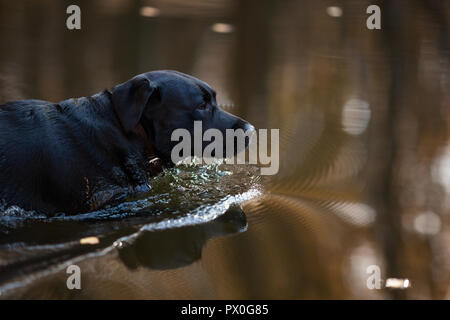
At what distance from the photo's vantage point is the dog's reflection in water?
2.94 m

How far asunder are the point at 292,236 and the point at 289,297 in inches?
31.6

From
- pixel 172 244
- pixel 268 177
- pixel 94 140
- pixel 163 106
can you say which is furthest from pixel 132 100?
pixel 268 177

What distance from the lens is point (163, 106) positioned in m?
3.95

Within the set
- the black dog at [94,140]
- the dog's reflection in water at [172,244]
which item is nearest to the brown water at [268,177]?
Result: the dog's reflection in water at [172,244]

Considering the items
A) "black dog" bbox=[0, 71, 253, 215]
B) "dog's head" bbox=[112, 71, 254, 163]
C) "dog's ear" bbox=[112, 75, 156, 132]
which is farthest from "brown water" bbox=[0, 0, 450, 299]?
"dog's ear" bbox=[112, 75, 156, 132]

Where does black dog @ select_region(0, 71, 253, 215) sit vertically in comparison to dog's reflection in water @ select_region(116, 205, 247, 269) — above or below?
above

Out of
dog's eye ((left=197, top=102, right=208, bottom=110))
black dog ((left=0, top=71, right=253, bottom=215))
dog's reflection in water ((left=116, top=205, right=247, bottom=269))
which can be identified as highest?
dog's eye ((left=197, top=102, right=208, bottom=110))

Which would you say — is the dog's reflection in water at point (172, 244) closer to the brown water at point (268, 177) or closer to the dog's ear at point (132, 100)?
the brown water at point (268, 177)

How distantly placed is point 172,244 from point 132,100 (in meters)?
1.14

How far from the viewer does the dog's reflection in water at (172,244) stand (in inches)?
116

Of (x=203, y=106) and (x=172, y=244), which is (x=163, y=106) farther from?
(x=172, y=244)

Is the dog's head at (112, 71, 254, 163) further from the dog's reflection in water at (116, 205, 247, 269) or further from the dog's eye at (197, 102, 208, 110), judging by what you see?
the dog's reflection in water at (116, 205, 247, 269)

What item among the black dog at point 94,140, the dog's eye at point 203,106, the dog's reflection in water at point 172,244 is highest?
the dog's eye at point 203,106

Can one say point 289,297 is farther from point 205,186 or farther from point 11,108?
point 11,108
